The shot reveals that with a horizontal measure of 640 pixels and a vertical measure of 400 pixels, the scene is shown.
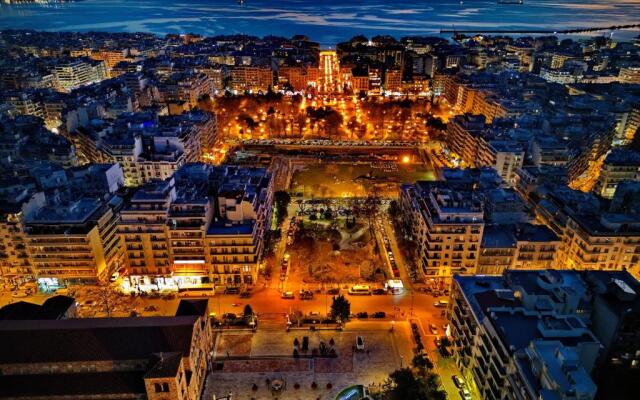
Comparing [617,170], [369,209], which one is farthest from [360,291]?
[617,170]

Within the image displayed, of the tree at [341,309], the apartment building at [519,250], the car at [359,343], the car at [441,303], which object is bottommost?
the car at [441,303]

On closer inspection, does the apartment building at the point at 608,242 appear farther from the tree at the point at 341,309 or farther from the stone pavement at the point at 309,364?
the tree at the point at 341,309

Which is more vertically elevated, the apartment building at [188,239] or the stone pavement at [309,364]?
the apartment building at [188,239]

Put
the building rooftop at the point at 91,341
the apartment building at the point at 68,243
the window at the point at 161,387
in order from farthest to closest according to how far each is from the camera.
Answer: the apartment building at the point at 68,243, the building rooftop at the point at 91,341, the window at the point at 161,387

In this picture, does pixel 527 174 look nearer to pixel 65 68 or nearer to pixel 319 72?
pixel 319 72

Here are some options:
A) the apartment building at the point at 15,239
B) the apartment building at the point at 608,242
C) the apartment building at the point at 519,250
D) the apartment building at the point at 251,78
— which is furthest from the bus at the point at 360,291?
the apartment building at the point at 251,78
